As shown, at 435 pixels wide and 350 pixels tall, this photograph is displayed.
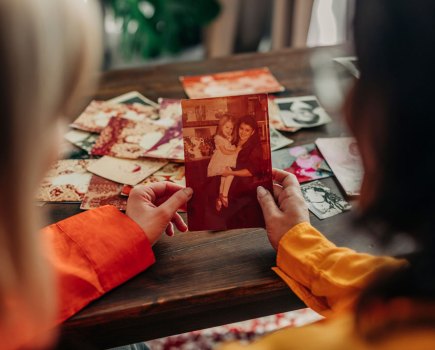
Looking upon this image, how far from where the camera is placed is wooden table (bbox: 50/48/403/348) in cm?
76

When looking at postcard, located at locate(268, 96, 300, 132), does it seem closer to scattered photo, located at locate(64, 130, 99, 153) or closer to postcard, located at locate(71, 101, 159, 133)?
postcard, located at locate(71, 101, 159, 133)

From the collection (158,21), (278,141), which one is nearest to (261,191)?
(278,141)

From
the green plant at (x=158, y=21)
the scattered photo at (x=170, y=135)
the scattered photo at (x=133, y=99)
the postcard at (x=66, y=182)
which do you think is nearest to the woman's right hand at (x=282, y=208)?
the scattered photo at (x=170, y=135)

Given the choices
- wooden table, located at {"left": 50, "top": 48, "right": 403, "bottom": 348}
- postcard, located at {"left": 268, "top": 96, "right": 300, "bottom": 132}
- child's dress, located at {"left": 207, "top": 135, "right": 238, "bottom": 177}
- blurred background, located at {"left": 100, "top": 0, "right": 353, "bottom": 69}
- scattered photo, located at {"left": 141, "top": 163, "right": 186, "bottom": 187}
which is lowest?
wooden table, located at {"left": 50, "top": 48, "right": 403, "bottom": 348}

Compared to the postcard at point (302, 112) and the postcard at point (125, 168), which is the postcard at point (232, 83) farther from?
the postcard at point (125, 168)

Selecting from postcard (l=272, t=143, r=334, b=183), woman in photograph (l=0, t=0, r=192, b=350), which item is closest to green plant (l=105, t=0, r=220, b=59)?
postcard (l=272, t=143, r=334, b=183)

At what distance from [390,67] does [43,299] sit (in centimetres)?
44

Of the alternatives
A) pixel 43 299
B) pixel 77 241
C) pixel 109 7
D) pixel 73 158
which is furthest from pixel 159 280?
pixel 109 7

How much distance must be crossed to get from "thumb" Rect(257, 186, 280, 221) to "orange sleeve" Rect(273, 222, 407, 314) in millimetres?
49

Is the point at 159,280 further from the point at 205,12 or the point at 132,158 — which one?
the point at 205,12

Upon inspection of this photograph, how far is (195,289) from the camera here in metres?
0.78

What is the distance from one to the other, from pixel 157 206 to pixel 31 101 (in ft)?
1.49

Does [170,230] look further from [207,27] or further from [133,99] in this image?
[207,27]

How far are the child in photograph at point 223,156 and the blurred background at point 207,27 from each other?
144 cm
